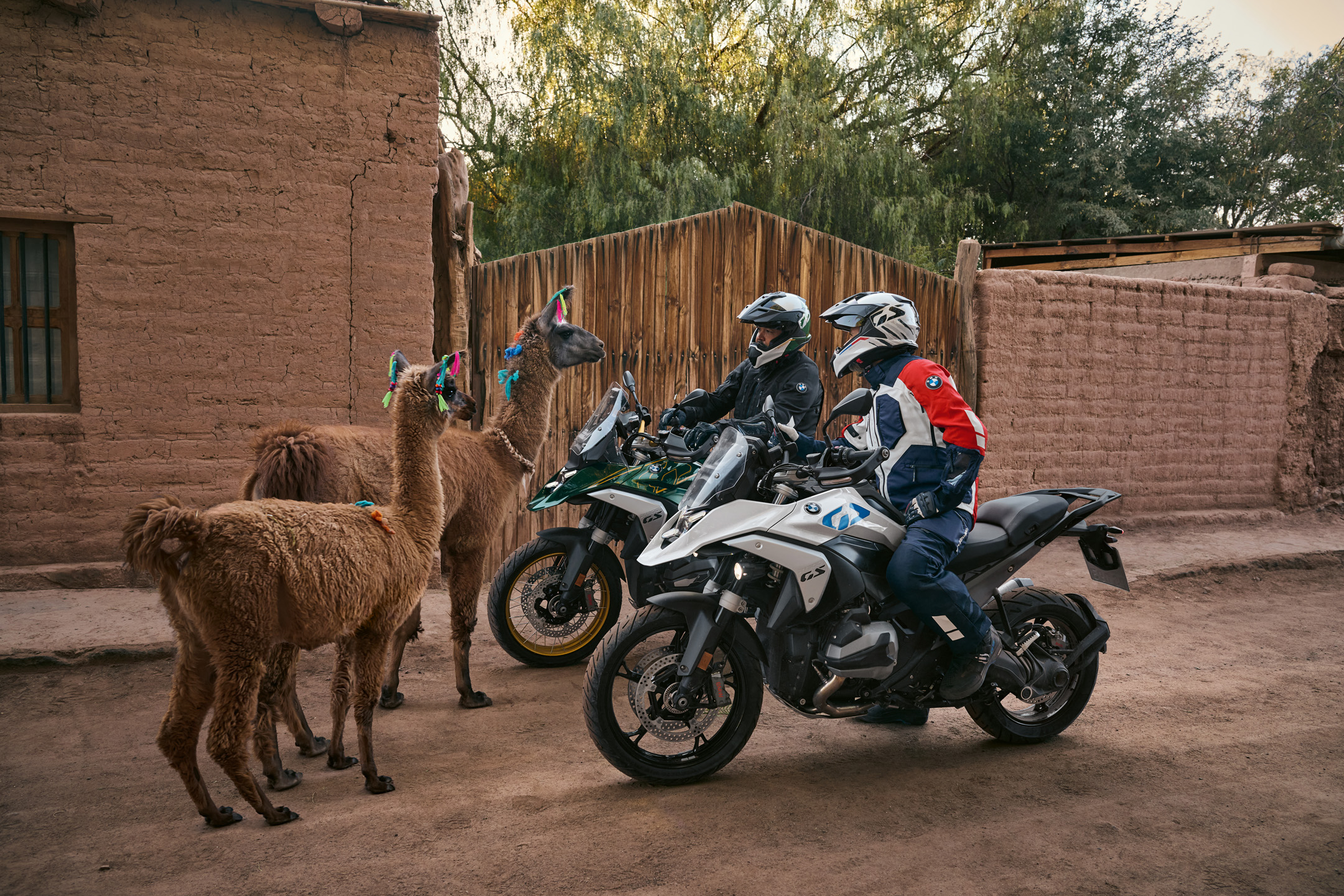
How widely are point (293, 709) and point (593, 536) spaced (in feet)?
6.44

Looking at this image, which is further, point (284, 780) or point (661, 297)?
point (661, 297)

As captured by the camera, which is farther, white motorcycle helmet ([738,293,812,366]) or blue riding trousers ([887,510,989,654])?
white motorcycle helmet ([738,293,812,366])

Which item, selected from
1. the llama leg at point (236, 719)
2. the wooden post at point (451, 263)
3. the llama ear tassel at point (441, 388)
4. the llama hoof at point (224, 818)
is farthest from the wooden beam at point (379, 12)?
the llama hoof at point (224, 818)

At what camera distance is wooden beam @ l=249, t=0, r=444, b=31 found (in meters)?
7.00

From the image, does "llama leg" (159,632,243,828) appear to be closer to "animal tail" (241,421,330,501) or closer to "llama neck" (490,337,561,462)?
"animal tail" (241,421,330,501)

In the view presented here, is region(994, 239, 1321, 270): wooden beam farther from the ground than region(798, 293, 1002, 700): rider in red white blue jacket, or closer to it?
farther from the ground

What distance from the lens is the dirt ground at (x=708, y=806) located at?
3312 mm

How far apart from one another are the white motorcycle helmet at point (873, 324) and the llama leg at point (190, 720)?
300 cm

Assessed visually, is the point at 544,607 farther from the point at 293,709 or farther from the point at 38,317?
the point at 38,317

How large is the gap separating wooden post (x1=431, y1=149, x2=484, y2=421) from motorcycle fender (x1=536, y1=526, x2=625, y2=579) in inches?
92.3

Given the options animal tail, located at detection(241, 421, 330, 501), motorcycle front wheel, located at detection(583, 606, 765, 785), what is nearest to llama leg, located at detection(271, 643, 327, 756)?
animal tail, located at detection(241, 421, 330, 501)

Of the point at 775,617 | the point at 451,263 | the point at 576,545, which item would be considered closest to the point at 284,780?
the point at 576,545

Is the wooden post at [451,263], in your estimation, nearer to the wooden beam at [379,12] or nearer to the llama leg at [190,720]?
the wooden beam at [379,12]

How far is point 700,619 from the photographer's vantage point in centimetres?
399
